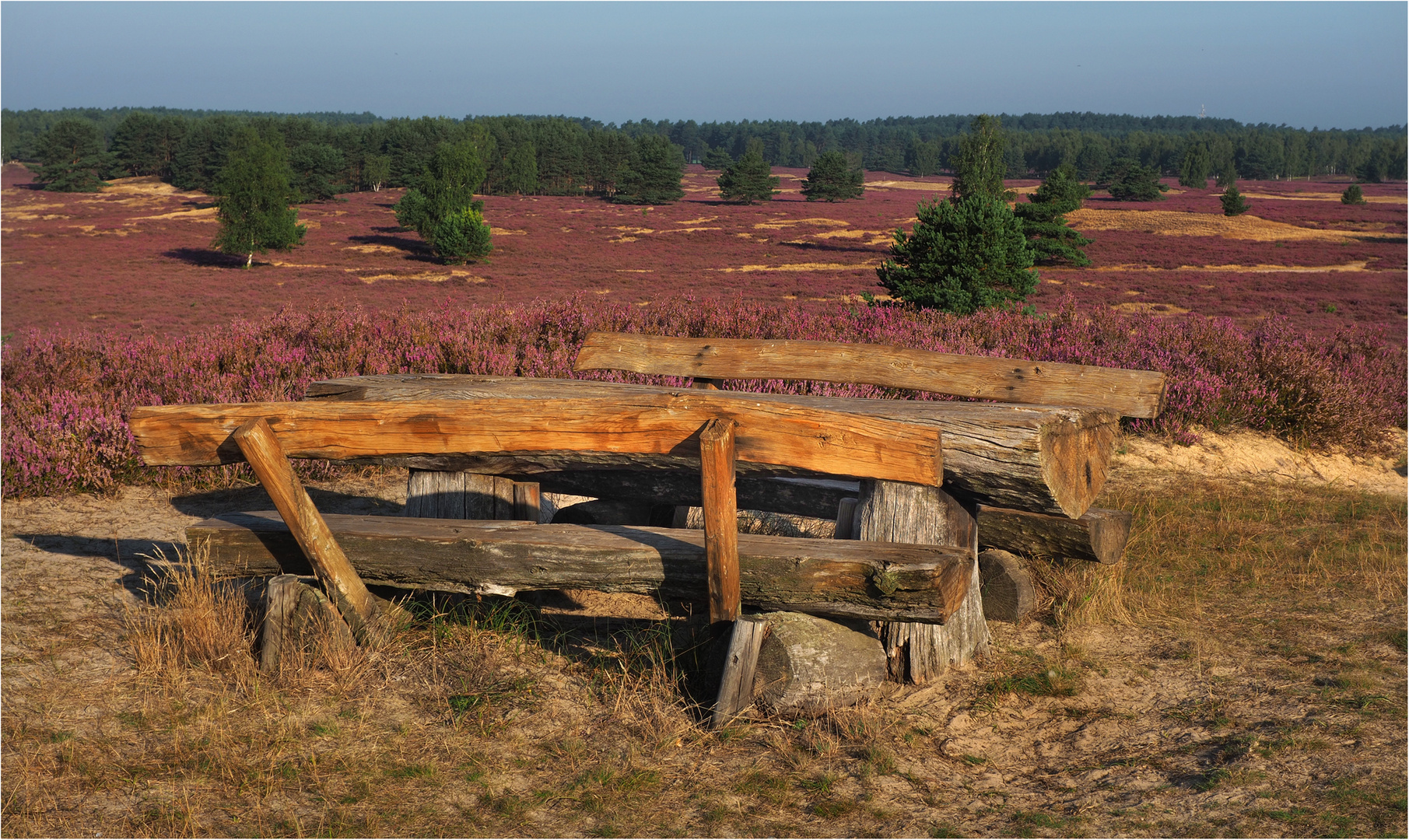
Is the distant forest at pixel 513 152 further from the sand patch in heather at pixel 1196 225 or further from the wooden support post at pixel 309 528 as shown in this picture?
the wooden support post at pixel 309 528

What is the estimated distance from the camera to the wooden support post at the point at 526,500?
16.6 ft

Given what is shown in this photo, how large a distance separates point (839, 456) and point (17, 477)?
6705 mm

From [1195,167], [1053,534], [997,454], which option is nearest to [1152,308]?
[1053,534]

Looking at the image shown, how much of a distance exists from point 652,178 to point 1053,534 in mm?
68597

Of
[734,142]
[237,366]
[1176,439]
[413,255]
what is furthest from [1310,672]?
[734,142]

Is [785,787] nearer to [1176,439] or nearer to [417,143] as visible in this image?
[1176,439]

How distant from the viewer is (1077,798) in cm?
323

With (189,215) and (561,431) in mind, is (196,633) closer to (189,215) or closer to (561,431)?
(561,431)

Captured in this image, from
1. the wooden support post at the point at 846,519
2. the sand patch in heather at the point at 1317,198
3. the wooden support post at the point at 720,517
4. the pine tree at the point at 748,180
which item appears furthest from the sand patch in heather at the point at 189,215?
the sand patch in heather at the point at 1317,198

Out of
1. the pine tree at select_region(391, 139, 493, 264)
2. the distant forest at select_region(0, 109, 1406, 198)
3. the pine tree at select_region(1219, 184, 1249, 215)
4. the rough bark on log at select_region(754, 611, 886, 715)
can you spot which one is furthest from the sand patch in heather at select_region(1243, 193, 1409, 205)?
the rough bark on log at select_region(754, 611, 886, 715)

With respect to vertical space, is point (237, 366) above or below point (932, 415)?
below

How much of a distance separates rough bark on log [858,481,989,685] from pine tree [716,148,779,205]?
66.5 meters

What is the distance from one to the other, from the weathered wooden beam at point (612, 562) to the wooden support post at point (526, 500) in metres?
0.71

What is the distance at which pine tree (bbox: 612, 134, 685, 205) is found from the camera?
7000 cm
